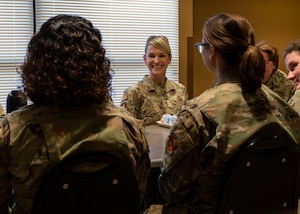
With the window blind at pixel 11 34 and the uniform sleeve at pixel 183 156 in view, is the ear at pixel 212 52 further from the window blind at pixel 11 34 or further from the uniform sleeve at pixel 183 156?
the window blind at pixel 11 34

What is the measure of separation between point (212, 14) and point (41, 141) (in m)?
4.26

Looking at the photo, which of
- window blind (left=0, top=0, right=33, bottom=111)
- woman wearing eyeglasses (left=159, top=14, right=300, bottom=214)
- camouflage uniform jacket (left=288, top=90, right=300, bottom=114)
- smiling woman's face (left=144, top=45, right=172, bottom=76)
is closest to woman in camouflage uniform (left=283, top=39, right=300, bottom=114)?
camouflage uniform jacket (left=288, top=90, right=300, bottom=114)

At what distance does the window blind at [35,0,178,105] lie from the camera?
402 centimetres

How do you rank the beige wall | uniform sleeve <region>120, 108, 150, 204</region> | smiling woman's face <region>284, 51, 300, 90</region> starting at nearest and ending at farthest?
uniform sleeve <region>120, 108, 150, 204</region>, smiling woman's face <region>284, 51, 300, 90</region>, the beige wall

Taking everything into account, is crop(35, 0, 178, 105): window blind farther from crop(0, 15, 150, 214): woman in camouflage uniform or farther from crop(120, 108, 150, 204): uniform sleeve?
crop(0, 15, 150, 214): woman in camouflage uniform

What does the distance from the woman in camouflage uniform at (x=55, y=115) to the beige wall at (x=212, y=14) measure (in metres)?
3.11

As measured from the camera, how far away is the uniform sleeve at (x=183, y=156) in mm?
1462

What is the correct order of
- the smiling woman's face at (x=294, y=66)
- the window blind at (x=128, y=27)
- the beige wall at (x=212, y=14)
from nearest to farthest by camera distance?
the smiling woman's face at (x=294, y=66)
the window blind at (x=128, y=27)
the beige wall at (x=212, y=14)

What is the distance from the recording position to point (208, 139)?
57.9 inches

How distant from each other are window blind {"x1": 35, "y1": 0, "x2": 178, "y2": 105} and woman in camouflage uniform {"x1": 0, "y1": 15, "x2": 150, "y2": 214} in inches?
108

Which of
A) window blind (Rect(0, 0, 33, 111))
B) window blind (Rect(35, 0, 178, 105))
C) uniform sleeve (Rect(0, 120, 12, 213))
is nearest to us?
uniform sleeve (Rect(0, 120, 12, 213))

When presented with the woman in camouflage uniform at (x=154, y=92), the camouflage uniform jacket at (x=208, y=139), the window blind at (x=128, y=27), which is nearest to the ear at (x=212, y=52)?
the camouflage uniform jacket at (x=208, y=139)

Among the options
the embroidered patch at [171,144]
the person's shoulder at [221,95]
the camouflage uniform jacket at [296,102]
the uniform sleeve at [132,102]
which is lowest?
the uniform sleeve at [132,102]

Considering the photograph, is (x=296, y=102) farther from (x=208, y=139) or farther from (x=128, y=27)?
(x=128, y=27)
